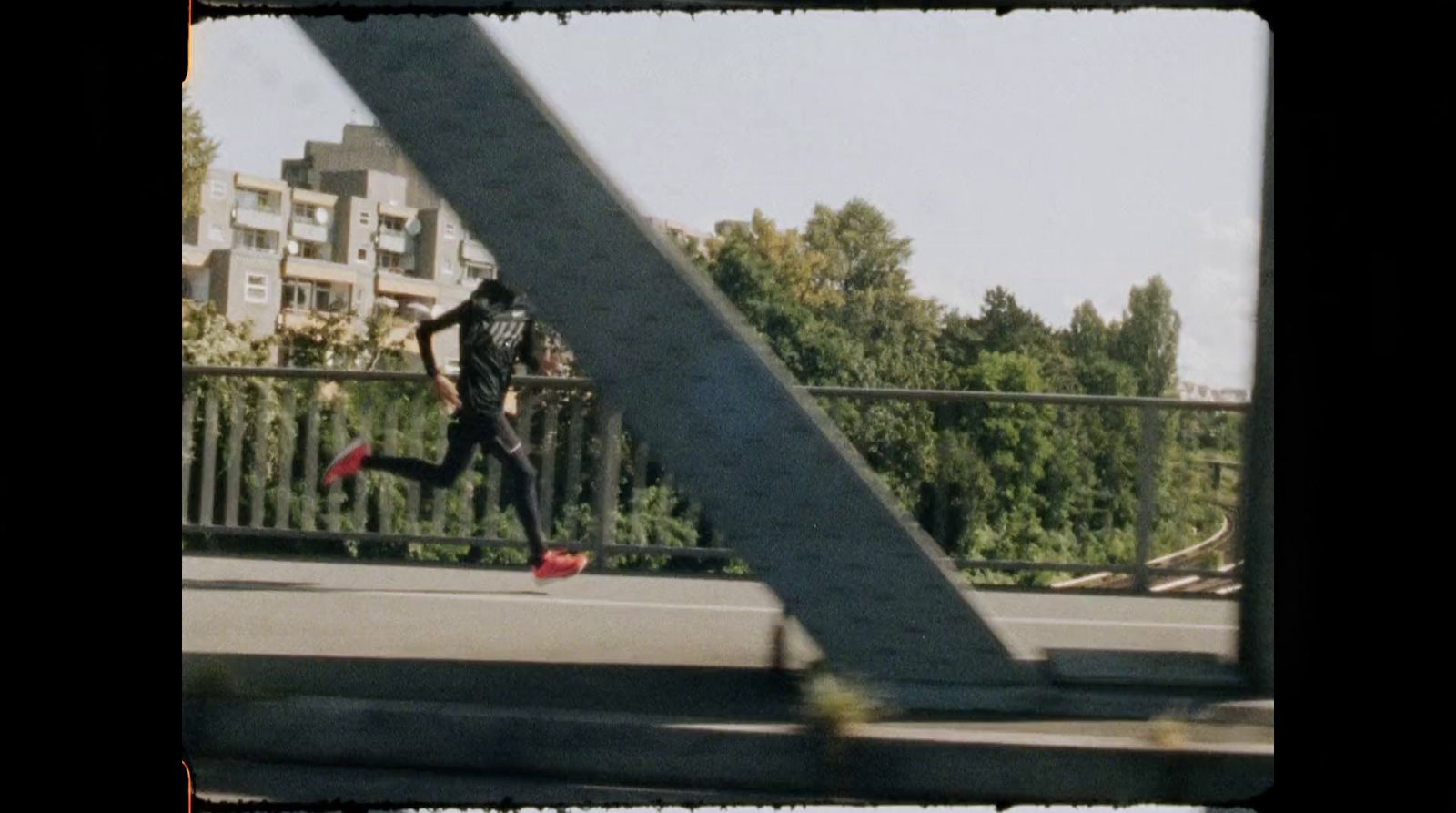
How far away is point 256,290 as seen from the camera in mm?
7492

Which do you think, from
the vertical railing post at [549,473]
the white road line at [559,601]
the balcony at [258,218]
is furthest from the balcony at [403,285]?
the white road line at [559,601]

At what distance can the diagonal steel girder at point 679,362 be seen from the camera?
206 inches

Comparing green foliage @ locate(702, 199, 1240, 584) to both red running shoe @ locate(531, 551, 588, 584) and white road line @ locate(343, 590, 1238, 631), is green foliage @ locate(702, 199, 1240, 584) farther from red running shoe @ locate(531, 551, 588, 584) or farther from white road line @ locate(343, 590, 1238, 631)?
red running shoe @ locate(531, 551, 588, 584)

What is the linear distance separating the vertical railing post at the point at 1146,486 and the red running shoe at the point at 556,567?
9.13 feet

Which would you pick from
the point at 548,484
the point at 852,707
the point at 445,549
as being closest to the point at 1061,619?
the point at 852,707

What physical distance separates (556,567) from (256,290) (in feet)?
6.65

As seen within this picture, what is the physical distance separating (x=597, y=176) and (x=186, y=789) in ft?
8.11

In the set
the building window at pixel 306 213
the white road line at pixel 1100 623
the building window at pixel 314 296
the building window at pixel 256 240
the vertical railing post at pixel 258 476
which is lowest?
the white road line at pixel 1100 623

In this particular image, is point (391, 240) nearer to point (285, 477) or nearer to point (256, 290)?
point (256, 290)

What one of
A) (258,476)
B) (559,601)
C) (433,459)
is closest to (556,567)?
(559,601)

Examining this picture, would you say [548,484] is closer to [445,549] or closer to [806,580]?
[445,549]

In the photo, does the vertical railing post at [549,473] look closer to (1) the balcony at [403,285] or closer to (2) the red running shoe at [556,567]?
(2) the red running shoe at [556,567]
